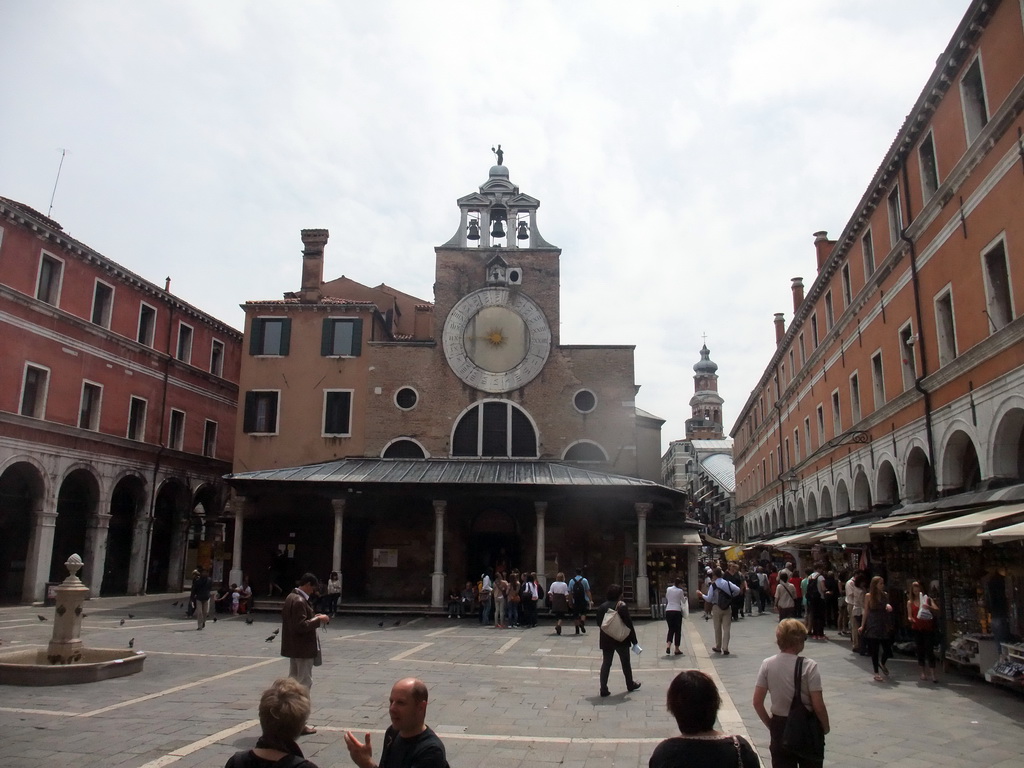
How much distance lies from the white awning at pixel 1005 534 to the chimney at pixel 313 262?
24.6m

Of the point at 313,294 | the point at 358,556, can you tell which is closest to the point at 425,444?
the point at 358,556

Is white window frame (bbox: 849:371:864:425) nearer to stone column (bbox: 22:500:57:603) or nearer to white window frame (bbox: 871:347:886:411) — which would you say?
white window frame (bbox: 871:347:886:411)

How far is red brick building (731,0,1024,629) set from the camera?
13.1 m

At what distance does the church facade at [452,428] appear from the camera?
2616 cm

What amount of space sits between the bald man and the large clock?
2466 centimetres

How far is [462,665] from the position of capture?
45.1 ft

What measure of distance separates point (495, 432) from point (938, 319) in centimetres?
1543

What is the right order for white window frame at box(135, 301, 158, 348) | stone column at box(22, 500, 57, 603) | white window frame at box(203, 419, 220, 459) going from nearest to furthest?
stone column at box(22, 500, 57, 603), white window frame at box(135, 301, 158, 348), white window frame at box(203, 419, 220, 459)

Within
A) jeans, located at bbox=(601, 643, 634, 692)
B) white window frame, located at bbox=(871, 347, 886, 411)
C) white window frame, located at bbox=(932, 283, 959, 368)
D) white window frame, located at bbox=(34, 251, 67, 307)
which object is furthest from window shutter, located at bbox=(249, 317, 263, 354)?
white window frame, located at bbox=(932, 283, 959, 368)

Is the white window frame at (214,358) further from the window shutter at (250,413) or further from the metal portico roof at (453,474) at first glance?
the metal portico roof at (453,474)

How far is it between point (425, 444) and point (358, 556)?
175 inches

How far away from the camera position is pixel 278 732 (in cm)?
365

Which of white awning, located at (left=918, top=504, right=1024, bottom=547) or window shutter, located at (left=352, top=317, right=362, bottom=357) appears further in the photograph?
window shutter, located at (left=352, top=317, right=362, bottom=357)

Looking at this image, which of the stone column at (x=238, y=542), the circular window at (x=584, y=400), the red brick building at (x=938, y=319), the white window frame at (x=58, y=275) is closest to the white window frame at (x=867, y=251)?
the red brick building at (x=938, y=319)
